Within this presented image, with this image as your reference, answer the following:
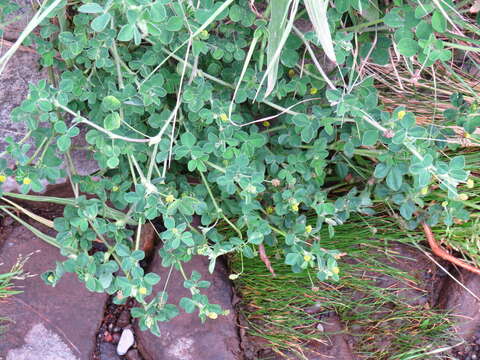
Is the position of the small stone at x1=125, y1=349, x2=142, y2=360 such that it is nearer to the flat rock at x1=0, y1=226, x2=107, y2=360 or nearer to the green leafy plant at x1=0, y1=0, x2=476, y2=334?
the flat rock at x1=0, y1=226, x2=107, y2=360

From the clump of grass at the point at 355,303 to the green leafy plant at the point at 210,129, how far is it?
9.9 inches

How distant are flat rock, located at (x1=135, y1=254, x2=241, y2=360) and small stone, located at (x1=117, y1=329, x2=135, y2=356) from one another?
1.0 inches

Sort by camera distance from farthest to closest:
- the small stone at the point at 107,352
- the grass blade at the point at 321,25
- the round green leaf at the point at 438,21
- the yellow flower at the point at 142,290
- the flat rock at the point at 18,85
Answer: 1. the small stone at the point at 107,352
2. the flat rock at the point at 18,85
3. the yellow flower at the point at 142,290
4. the round green leaf at the point at 438,21
5. the grass blade at the point at 321,25

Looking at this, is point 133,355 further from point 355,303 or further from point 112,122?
point 112,122

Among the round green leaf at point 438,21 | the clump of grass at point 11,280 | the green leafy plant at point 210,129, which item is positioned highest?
the round green leaf at point 438,21

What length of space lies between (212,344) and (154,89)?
3.03 feet

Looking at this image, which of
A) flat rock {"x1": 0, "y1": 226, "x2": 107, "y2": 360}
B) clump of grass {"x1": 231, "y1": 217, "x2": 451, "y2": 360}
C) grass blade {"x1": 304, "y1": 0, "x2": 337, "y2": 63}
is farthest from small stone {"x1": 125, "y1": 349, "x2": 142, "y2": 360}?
grass blade {"x1": 304, "y1": 0, "x2": 337, "y2": 63}

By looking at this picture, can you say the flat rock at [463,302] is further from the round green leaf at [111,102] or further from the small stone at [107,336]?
the round green leaf at [111,102]

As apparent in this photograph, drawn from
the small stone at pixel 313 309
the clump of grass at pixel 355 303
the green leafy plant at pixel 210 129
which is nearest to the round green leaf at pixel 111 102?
the green leafy plant at pixel 210 129


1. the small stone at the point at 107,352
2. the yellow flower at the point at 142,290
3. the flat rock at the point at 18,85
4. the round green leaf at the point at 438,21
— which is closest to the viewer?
the round green leaf at the point at 438,21

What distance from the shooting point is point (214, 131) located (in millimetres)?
1461

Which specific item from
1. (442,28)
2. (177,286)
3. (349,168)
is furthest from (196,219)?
(442,28)

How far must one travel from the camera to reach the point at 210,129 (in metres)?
1.44

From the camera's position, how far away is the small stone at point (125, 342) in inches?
73.4
